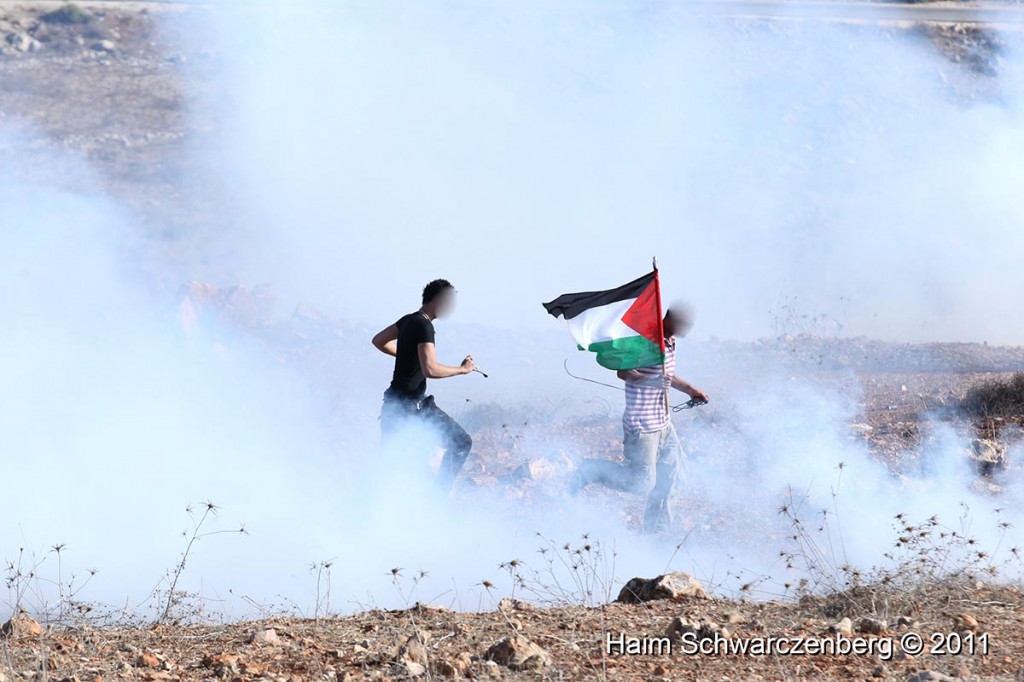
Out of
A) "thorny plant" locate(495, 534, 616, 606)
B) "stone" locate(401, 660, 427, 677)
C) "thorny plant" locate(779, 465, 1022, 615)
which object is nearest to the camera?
"stone" locate(401, 660, 427, 677)

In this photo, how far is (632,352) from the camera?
19.5ft

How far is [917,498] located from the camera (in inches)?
275

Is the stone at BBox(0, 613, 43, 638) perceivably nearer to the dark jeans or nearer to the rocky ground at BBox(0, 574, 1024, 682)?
the rocky ground at BBox(0, 574, 1024, 682)

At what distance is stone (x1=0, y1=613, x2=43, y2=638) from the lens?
4.25 meters

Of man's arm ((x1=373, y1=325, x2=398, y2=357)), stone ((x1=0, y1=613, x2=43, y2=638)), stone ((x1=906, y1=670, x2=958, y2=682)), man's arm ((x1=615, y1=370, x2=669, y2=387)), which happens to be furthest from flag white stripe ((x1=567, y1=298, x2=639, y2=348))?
stone ((x1=0, y1=613, x2=43, y2=638))

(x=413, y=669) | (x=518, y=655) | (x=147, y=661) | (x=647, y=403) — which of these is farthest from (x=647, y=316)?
(x=147, y=661)

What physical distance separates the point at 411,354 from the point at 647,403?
4.03 ft

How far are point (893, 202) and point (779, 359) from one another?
8035mm

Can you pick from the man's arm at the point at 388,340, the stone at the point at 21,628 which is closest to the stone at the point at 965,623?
the man's arm at the point at 388,340

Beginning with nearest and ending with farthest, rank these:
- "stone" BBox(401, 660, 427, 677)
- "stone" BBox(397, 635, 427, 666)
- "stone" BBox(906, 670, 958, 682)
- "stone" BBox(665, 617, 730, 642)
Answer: "stone" BBox(906, 670, 958, 682) → "stone" BBox(401, 660, 427, 677) → "stone" BBox(397, 635, 427, 666) → "stone" BBox(665, 617, 730, 642)

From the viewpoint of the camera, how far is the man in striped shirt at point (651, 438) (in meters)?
5.98

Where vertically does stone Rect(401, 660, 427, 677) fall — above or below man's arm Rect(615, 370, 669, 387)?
below

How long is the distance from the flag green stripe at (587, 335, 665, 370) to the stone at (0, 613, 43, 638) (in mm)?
2880

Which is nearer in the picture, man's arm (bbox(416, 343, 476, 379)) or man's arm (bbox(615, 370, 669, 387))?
man's arm (bbox(416, 343, 476, 379))
